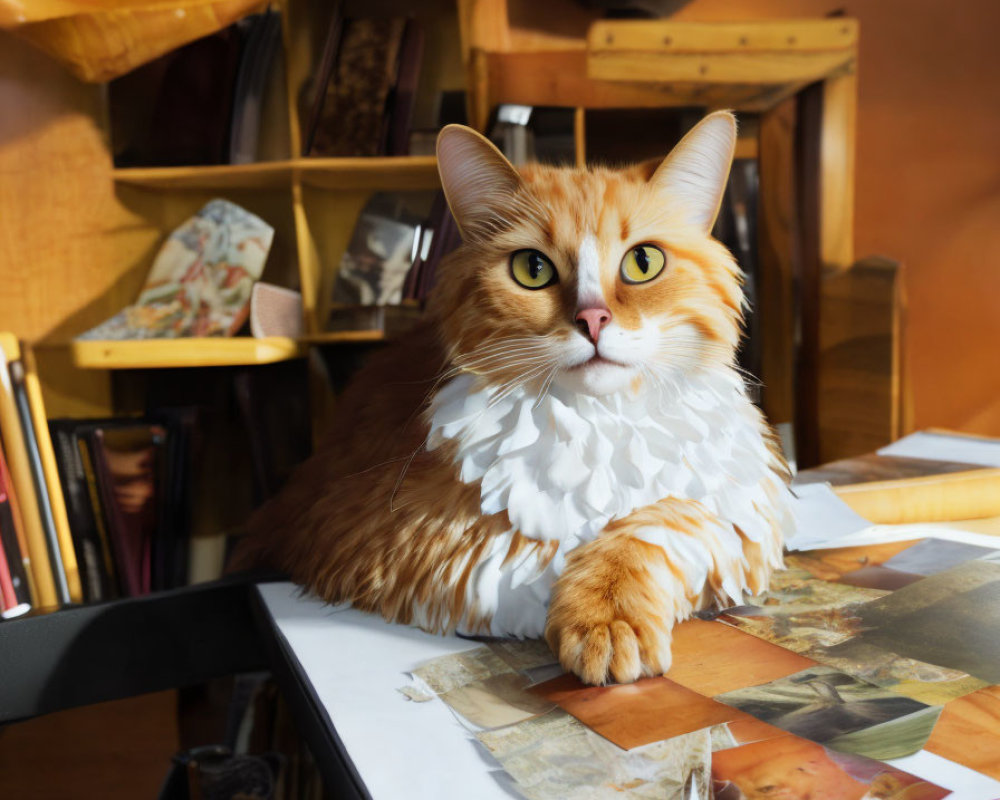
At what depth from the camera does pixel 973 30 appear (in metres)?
1.39

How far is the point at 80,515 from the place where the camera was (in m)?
1.05

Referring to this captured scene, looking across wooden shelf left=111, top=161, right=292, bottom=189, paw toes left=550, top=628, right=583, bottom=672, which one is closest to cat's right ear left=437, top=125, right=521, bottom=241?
paw toes left=550, top=628, right=583, bottom=672

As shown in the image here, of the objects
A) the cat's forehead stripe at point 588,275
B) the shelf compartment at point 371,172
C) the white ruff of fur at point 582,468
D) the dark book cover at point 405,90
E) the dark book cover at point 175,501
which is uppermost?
the dark book cover at point 405,90

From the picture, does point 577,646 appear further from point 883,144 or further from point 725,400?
point 883,144

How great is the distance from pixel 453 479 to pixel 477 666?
0.14 meters

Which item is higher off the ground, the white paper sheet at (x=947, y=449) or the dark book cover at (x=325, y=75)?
the dark book cover at (x=325, y=75)

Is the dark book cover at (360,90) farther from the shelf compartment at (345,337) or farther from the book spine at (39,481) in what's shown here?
the book spine at (39,481)

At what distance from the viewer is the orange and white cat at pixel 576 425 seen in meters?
0.55

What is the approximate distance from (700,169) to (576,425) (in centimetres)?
23

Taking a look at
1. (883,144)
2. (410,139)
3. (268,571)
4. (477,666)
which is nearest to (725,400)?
(477,666)

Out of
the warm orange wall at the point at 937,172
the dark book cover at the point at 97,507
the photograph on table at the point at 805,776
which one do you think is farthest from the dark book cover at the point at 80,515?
the warm orange wall at the point at 937,172

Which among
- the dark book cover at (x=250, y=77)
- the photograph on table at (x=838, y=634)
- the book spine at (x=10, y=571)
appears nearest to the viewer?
the photograph on table at (x=838, y=634)

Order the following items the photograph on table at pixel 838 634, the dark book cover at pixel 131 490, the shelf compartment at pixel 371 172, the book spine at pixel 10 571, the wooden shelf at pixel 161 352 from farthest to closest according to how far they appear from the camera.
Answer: the shelf compartment at pixel 371 172 < the wooden shelf at pixel 161 352 < the dark book cover at pixel 131 490 < the book spine at pixel 10 571 < the photograph on table at pixel 838 634

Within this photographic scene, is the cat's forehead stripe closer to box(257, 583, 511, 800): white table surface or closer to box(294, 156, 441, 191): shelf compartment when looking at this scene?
box(257, 583, 511, 800): white table surface
